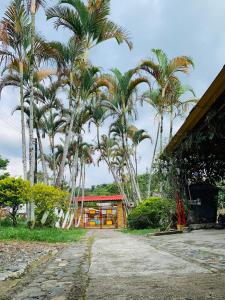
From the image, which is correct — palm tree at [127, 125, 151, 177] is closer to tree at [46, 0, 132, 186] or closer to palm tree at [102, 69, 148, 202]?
palm tree at [102, 69, 148, 202]

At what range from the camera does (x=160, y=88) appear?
57.3 ft

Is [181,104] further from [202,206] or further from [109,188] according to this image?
[109,188]

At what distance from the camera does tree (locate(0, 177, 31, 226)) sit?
618 inches

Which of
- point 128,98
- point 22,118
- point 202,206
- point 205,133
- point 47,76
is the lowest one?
point 202,206

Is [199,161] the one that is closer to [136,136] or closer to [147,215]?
[147,215]

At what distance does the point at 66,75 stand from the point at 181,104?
5767 mm

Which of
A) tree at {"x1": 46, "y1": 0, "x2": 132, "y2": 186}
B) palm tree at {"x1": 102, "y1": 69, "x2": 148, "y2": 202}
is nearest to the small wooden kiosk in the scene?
palm tree at {"x1": 102, "y1": 69, "x2": 148, "y2": 202}

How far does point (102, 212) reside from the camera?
118ft

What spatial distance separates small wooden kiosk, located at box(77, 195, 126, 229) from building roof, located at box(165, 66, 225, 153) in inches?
976

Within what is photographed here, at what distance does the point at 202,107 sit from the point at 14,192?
11.2m

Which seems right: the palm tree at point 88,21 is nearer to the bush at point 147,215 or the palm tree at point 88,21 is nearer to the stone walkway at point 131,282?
the bush at point 147,215

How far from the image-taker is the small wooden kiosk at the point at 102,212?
34.2 meters

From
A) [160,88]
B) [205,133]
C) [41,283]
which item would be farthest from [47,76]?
[41,283]

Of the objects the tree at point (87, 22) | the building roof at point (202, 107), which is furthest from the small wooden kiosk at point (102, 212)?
the building roof at point (202, 107)
